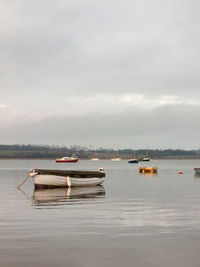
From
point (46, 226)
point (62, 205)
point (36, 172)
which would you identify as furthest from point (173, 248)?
point (36, 172)

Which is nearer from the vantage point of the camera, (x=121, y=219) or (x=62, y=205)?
(x=121, y=219)

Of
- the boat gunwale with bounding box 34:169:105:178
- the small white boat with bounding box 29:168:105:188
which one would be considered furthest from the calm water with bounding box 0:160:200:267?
the small white boat with bounding box 29:168:105:188

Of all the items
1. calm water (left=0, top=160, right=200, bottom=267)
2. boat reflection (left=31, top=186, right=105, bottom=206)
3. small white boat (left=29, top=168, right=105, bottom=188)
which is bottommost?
boat reflection (left=31, top=186, right=105, bottom=206)

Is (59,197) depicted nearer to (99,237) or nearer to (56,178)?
(56,178)

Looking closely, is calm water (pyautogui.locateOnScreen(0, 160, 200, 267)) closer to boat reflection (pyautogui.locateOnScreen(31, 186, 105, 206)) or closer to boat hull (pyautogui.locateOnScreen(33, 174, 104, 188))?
boat reflection (pyautogui.locateOnScreen(31, 186, 105, 206))

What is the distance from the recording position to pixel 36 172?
50.2 m

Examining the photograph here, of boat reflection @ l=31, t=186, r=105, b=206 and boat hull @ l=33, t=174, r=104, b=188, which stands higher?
boat hull @ l=33, t=174, r=104, b=188

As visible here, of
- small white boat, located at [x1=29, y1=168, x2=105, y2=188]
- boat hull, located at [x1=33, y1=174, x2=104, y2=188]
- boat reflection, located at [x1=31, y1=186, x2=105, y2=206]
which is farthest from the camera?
boat hull, located at [x1=33, y1=174, x2=104, y2=188]

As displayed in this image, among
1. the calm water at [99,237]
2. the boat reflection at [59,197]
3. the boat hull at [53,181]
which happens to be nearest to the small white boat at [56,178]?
the boat hull at [53,181]

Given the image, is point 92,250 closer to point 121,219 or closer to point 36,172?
point 121,219

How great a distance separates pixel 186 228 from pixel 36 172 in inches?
1262

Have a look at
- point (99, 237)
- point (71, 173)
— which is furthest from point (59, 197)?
point (99, 237)

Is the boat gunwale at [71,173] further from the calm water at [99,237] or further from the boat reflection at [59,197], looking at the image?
the calm water at [99,237]

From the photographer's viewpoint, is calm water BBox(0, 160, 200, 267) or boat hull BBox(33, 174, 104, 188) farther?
boat hull BBox(33, 174, 104, 188)
